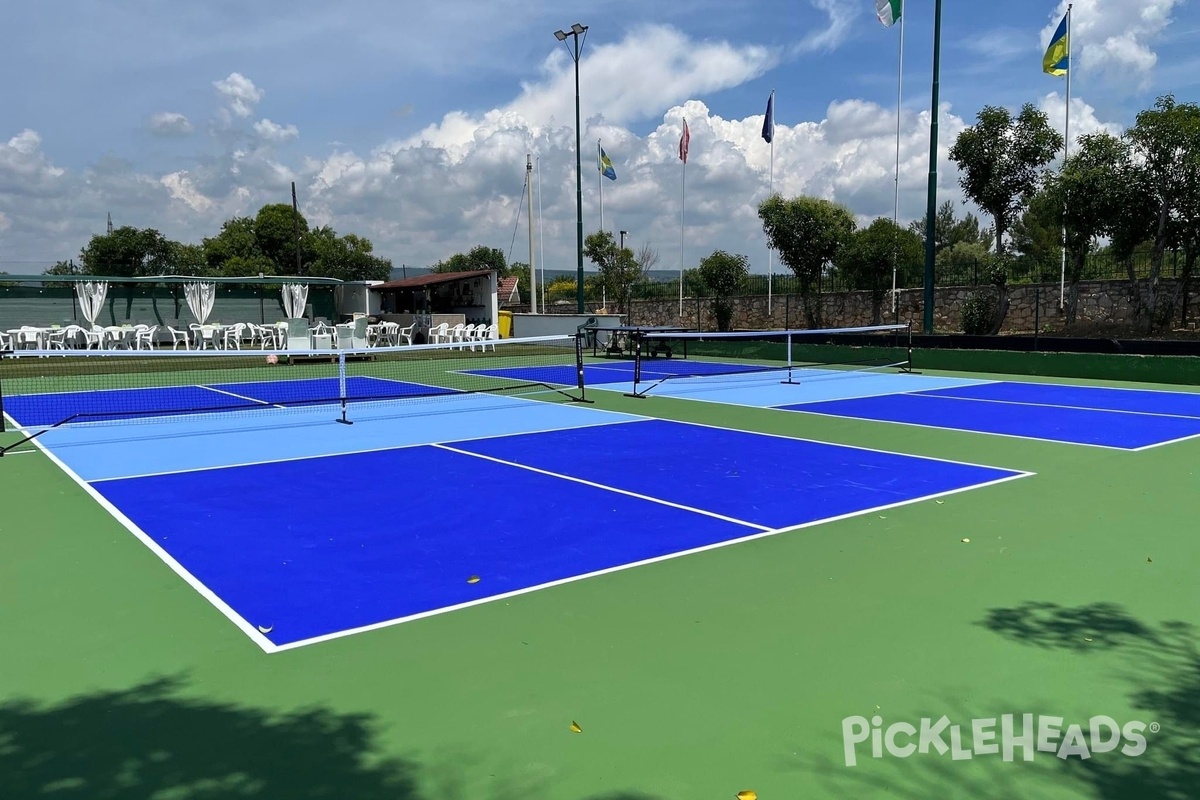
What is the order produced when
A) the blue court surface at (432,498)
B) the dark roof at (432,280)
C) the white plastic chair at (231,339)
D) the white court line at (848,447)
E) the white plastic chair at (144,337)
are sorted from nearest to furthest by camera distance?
the blue court surface at (432,498) < the white court line at (848,447) < the white plastic chair at (144,337) < the white plastic chair at (231,339) < the dark roof at (432,280)

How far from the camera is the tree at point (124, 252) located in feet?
200

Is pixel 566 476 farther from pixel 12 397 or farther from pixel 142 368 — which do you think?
pixel 142 368

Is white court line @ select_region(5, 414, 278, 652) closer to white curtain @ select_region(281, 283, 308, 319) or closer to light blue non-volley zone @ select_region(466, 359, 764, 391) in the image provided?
light blue non-volley zone @ select_region(466, 359, 764, 391)

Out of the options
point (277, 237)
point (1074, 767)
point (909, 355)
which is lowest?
point (1074, 767)

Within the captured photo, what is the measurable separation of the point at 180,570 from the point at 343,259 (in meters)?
62.8

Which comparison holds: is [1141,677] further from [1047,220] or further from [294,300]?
[294,300]

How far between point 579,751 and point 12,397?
17943 millimetres

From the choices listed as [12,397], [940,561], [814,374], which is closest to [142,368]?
[12,397]

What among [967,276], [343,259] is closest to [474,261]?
[343,259]

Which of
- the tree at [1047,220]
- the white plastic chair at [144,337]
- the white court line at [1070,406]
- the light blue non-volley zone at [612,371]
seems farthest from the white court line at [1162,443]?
the white plastic chair at [144,337]

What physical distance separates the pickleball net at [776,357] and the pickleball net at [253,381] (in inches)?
105

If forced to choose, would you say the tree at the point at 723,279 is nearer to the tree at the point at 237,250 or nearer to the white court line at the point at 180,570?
the white court line at the point at 180,570

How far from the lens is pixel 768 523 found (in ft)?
23.2

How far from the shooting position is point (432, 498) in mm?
8016
